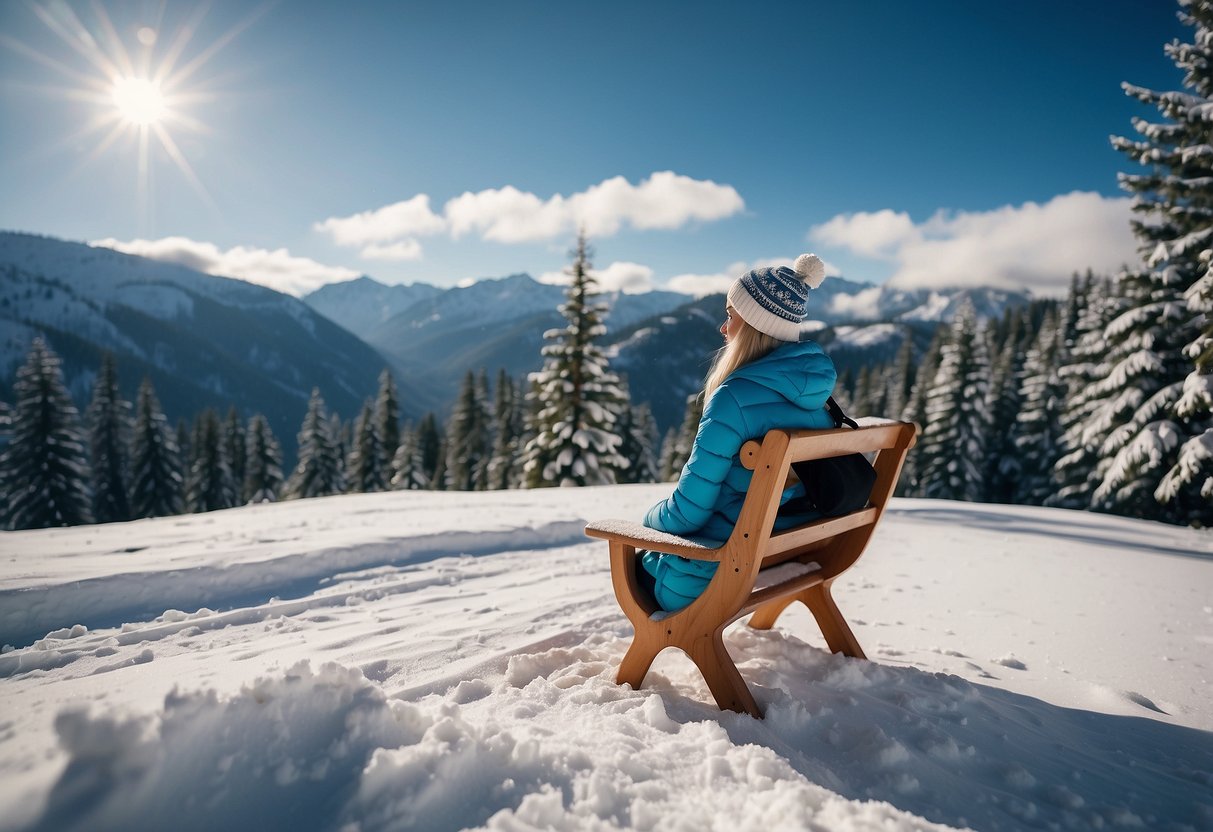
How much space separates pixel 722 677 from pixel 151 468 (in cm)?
4198

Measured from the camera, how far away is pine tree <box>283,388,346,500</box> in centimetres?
3662

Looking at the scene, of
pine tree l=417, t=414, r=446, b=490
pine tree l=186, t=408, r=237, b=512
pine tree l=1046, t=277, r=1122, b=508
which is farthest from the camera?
pine tree l=417, t=414, r=446, b=490

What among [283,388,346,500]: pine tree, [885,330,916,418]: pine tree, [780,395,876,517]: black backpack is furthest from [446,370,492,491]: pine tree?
[780,395,876,517]: black backpack

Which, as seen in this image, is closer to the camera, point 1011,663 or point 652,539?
point 652,539

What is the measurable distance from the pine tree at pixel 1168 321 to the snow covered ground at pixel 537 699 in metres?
9.65

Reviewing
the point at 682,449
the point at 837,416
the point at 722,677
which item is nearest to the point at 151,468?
the point at 682,449

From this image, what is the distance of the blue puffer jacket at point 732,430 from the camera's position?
2357 millimetres

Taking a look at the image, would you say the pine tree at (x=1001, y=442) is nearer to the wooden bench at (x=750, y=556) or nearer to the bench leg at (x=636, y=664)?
the wooden bench at (x=750, y=556)

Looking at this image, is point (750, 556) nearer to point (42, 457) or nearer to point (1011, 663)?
point (1011, 663)

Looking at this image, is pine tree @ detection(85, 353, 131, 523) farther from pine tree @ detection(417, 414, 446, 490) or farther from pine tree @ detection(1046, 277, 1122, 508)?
pine tree @ detection(1046, 277, 1122, 508)

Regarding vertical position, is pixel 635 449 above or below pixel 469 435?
below

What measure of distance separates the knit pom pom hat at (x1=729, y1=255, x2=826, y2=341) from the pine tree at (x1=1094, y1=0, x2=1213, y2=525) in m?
12.1

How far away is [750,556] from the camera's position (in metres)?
2.27

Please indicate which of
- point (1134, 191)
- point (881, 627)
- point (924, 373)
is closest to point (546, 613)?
point (881, 627)
